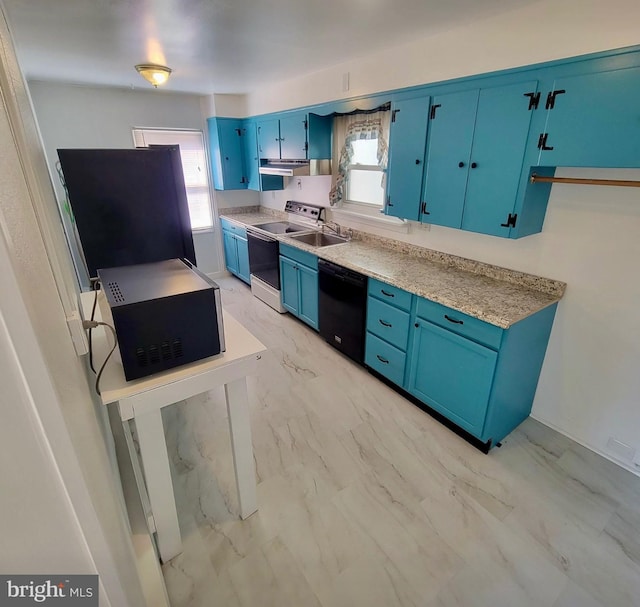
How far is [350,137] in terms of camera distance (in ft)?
11.3

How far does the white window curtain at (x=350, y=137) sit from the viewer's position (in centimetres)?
308

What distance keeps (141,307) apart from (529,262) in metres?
2.31

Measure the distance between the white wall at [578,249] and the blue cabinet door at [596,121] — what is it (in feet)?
0.59

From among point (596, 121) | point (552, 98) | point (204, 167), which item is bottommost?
point (204, 167)

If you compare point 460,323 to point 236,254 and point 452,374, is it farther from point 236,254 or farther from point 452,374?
point 236,254

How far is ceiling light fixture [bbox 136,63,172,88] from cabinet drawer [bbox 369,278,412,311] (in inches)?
99.1

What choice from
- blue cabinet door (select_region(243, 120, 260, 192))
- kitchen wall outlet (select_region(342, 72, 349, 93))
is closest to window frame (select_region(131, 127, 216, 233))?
blue cabinet door (select_region(243, 120, 260, 192))

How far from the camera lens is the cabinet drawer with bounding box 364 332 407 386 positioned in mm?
2710

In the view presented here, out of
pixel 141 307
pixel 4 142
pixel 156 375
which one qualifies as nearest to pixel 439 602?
pixel 156 375

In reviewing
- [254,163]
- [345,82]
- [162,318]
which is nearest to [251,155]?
[254,163]

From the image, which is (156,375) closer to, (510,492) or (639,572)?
(510,492)

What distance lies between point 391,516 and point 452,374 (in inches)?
37.1

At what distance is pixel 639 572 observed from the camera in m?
1.61

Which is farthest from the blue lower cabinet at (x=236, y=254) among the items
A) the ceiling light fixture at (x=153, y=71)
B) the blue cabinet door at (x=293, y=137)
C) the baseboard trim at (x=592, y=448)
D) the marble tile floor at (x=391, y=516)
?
the baseboard trim at (x=592, y=448)
